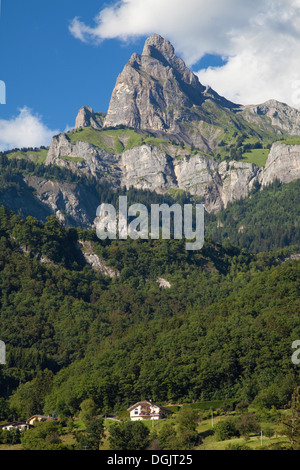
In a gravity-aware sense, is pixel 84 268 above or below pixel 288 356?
above

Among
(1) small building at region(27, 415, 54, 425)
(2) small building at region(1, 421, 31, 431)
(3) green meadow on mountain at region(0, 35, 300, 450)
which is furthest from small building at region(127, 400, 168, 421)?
(2) small building at region(1, 421, 31, 431)

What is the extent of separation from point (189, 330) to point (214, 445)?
147ft

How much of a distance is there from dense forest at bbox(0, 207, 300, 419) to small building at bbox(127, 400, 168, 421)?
7.18m

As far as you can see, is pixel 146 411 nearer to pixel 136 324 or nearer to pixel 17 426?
pixel 17 426

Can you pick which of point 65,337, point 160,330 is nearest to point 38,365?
point 65,337

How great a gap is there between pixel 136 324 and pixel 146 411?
170 feet

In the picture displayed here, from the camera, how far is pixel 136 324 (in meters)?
140

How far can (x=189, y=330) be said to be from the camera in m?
115

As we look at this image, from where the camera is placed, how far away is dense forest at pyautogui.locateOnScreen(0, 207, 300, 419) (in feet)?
321

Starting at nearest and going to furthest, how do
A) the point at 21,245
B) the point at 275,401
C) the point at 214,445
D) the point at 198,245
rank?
the point at 214,445 → the point at 275,401 → the point at 21,245 → the point at 198,245

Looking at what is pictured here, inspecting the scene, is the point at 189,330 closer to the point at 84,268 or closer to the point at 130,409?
the point at 130,409

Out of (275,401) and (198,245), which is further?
(198,245)

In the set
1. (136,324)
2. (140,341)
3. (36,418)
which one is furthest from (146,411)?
(136,324)

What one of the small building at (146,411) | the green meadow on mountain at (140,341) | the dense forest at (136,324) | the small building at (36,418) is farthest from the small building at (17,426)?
the small building at (146,411)
